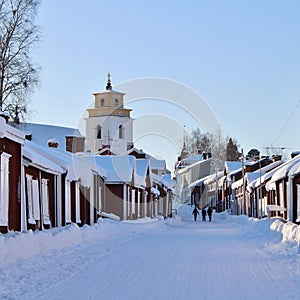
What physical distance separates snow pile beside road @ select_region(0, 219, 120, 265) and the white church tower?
51.5 m

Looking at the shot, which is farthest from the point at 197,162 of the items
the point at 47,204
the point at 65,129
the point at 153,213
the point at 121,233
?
the point at 47,204

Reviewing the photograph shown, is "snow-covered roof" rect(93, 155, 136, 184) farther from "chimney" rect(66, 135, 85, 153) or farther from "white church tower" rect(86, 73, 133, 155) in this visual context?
"white church tower" rect(86, 73, 133, 155)

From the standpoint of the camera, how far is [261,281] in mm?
11969

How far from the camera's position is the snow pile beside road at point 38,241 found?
13000 mm

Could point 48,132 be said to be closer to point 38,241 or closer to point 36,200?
point 36,200

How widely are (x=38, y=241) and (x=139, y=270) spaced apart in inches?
120

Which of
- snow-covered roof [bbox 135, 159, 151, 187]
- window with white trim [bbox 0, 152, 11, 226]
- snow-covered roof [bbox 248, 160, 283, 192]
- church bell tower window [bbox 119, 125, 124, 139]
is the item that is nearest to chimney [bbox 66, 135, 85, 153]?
snow-covered roof [bbox 135, 159, 151, 187]

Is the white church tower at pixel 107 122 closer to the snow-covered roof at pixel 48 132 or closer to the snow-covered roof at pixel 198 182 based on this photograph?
the snow-covered roof at pixel 48 132

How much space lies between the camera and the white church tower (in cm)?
7475

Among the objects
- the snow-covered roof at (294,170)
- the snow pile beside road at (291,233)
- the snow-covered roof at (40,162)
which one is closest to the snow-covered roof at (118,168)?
the snow-covered roof at (294,170)

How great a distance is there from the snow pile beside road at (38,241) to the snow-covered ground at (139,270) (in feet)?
0.07

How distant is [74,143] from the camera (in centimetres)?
3825

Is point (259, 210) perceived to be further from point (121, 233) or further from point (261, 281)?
point (261, 281)

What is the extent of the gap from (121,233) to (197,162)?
264 feet
